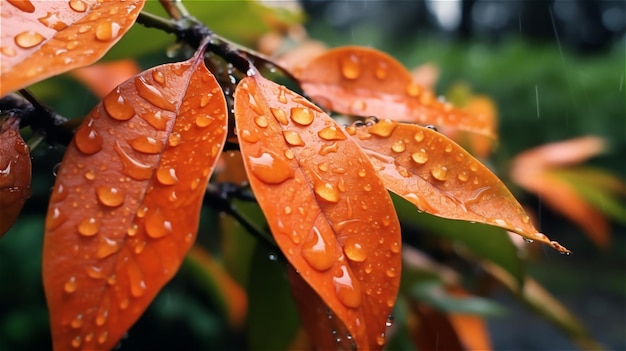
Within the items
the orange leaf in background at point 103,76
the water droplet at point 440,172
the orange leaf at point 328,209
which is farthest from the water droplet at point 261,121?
the orange leaf in background at point 103,76

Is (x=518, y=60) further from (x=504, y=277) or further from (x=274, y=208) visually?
(x=274, y=208)

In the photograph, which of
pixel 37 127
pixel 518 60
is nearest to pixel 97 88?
pixel 37 127

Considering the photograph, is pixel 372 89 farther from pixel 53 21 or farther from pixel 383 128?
pixel 53 21

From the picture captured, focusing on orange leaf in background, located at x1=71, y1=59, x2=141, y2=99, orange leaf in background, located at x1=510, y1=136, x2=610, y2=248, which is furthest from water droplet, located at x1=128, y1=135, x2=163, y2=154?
orange leaf in background, located at x1=510, y1=136, x2=610, y2=248

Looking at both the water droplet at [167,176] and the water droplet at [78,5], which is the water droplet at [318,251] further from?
the water droplet at [78,5]

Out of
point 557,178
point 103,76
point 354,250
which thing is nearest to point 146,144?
point 354,250

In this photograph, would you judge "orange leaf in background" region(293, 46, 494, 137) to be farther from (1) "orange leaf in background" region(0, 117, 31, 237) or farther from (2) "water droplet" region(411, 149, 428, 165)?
(1) "orange leaf in background" region(0, 117, 31, 237)

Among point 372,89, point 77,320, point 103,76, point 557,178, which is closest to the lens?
point 77,320

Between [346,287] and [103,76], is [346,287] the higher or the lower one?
the higher one
